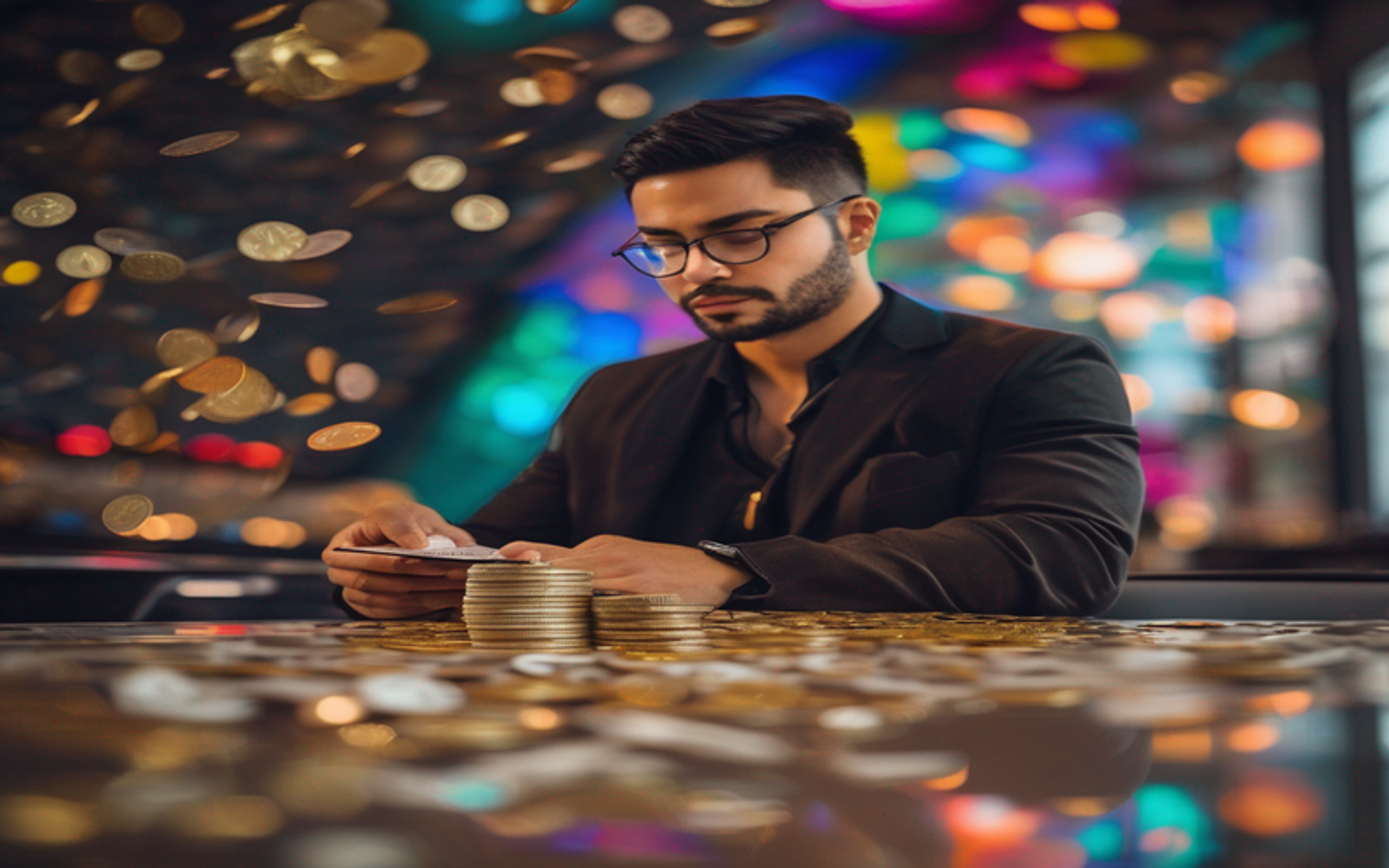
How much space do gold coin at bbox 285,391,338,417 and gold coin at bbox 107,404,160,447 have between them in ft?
1.79

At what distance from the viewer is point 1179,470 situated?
457 centimetres

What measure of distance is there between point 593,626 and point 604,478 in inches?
48.0

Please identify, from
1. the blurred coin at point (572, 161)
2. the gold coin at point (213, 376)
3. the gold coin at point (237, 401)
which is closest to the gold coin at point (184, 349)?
the gold coin at point (213, 376)

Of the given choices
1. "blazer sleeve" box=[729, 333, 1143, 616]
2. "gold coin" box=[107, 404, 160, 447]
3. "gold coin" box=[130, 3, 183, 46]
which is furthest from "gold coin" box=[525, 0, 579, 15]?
"blazer sleeve" box=[729, 333, 1143, 616]

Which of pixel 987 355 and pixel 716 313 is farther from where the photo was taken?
pixel 716 313

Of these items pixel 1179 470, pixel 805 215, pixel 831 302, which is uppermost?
pixel 805 215

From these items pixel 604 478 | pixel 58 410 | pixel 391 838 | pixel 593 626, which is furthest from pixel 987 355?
pixel 58 410

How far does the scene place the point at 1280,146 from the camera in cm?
468

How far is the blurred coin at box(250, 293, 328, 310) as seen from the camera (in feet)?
11.2

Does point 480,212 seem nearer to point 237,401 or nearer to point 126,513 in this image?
point 237,401

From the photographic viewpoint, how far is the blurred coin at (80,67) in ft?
9.58

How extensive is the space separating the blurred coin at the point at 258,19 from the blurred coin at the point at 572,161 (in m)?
1.19

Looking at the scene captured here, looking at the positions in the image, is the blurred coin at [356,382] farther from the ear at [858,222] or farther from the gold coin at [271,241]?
the ear at [858,222]

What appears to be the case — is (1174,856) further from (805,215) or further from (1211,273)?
(1211,273)
